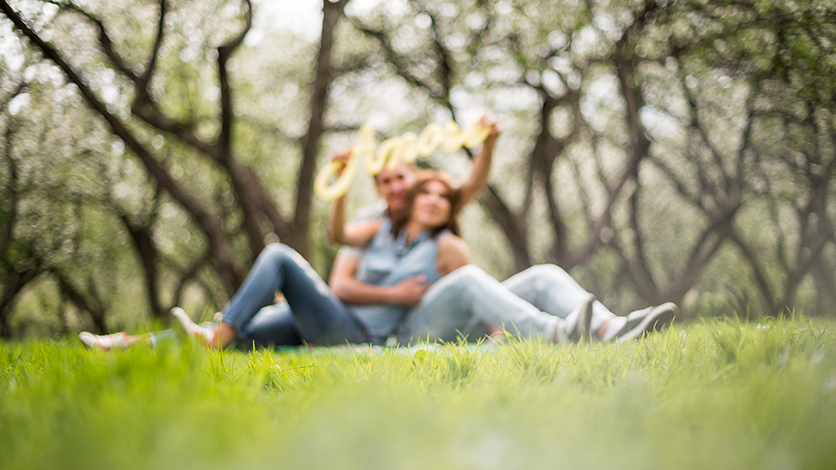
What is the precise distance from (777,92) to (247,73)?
801cm

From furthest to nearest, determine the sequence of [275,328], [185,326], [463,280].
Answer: [275,328], [463,280], [185,326]

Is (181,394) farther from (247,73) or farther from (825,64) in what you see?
(247,73)

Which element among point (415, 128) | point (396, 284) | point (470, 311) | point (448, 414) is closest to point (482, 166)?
point (396, 284)

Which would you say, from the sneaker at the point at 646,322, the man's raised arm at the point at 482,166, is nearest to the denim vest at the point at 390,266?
the man's raised arm at the point at 482,166

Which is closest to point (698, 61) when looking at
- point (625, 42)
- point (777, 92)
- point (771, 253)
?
point (777, 92)

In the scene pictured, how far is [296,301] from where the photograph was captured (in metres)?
2.73

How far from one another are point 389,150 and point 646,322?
2.25 metres

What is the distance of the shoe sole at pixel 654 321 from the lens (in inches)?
71.1

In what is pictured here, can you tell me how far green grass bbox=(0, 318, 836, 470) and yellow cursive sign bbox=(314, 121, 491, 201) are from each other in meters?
2.20

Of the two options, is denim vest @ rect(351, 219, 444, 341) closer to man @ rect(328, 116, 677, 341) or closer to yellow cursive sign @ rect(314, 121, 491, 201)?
man @ rect(328, 116, 677, 341)

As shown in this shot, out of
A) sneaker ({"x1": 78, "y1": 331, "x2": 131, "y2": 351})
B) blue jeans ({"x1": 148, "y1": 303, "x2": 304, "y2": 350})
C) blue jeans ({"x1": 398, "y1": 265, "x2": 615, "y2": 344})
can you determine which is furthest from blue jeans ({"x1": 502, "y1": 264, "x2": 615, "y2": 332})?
sneaker ({"x1": 78, "y1": 331, "x2": 131, "y2": 351})

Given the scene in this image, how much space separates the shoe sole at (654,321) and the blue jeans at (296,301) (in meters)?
1.60

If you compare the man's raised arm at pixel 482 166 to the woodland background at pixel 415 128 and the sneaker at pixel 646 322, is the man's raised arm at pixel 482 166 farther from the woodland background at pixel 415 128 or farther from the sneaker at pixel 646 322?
the sneaker at pixel 646 322

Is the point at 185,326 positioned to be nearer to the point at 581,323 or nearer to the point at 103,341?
the point at 103,341
